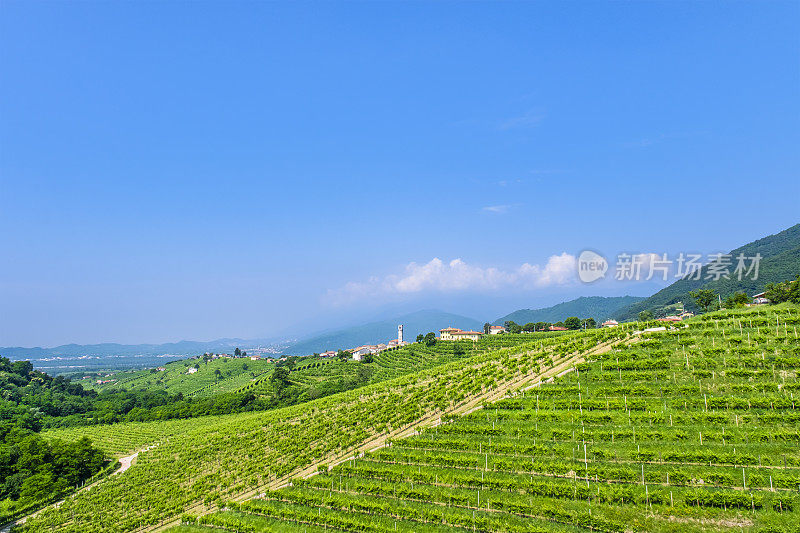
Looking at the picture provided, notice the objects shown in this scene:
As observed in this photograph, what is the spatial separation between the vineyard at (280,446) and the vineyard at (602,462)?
3.49 meters

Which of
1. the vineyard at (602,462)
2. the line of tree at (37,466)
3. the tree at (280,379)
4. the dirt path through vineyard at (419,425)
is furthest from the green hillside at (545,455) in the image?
the tree at (280,379)

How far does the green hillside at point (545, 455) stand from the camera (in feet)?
56.4

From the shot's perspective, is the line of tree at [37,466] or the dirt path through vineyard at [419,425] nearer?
the dirt path through vineyard at [419,425]

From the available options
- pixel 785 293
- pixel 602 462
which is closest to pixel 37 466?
pixel 602 462

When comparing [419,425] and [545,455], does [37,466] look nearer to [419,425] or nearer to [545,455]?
[419,425]

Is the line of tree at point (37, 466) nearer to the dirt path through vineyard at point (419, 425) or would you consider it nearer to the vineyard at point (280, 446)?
the vineyard at point (280, 446)

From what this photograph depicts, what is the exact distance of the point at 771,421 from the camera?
2106 cm

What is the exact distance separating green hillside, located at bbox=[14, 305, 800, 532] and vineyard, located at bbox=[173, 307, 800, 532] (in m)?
0.08

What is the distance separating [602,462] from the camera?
19891 mm

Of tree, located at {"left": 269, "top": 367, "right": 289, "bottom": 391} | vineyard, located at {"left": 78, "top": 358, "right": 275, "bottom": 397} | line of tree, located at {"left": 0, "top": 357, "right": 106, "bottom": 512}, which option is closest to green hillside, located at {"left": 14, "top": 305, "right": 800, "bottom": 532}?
line of tree, located at {"left": 0, "top": 357, "right": 106, "bottom": 512}

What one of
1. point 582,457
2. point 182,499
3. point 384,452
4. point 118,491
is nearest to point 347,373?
point 118,491

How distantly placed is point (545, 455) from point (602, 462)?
2.83m

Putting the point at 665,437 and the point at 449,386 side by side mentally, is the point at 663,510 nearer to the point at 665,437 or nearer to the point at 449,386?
the point at 665,437

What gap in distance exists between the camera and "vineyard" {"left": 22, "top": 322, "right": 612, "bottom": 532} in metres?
28.2
